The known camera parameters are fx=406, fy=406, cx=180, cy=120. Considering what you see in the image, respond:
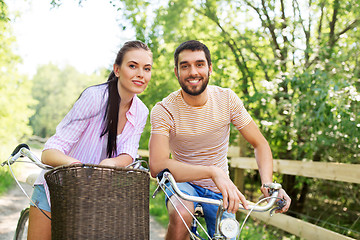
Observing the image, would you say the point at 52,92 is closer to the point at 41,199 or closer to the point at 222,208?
the point at 41,199

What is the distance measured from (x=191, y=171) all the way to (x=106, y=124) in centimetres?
71

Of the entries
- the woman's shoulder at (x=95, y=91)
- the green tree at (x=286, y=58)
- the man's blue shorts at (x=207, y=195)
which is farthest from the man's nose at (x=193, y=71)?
the green tree at (x=286, y=58)

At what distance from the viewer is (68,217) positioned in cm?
199

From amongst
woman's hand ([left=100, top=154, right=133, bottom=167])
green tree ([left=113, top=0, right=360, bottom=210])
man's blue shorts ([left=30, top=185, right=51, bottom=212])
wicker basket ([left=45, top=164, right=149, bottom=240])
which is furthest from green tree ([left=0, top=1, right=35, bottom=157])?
wicker basket ([left=45, top=164, right=149, bottom=240])

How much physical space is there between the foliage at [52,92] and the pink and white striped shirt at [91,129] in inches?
1947

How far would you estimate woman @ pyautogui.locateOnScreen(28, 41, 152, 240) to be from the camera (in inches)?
105

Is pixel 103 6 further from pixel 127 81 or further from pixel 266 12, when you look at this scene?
pixel 127 81

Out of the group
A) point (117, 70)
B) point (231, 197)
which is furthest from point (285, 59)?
point (231, 197)

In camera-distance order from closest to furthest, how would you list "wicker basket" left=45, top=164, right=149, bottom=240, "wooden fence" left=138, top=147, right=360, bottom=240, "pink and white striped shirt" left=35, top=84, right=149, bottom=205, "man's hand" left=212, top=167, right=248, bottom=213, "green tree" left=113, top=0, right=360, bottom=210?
"wicker basket" left=45, top=164, right=149, bottom=240 < "man's hand" left=212, top=167, right=248, bottom=213 < "pink and white striped shirt" left=35, top=84, right=149, bottom=205 < "wooden fence" left=138, top=147, right=360, bottom=240 < "green tree" left=113, top=0, right=360, bottom=210

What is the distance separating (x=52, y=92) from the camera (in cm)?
5788

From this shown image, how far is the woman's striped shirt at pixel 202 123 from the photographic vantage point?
2898 millimetres

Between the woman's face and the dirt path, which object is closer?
the woman's face

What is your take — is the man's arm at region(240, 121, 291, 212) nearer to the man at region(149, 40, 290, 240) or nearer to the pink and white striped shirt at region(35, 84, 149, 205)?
the man at region(149, 40, 290, 240)

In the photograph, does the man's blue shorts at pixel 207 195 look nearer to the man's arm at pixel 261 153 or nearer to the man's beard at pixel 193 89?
the man's arm at pixel 261 153
